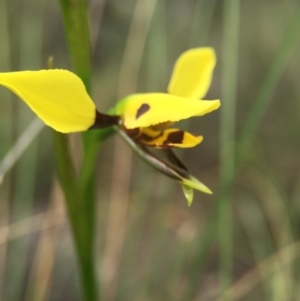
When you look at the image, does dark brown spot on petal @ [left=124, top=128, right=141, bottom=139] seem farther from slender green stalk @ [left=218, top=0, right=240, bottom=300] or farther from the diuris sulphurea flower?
slender green stalk @ [left=218, top=0, right=240, bottom=300]

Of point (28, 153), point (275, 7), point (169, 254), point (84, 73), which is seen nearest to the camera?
point (84, 73)

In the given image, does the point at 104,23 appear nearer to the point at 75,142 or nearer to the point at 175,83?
the point at 75,142

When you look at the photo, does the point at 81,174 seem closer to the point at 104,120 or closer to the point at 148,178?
the point at 104,120

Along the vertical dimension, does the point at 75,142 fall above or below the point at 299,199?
above

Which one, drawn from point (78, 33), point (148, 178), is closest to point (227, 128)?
point (78, 33)

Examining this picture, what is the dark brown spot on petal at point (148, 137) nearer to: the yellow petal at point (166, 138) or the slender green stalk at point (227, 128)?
the yellow petal at point (166, 138)

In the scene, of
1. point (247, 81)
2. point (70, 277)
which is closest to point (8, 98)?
point (70, 277)

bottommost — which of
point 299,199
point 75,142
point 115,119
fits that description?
point 299,199
